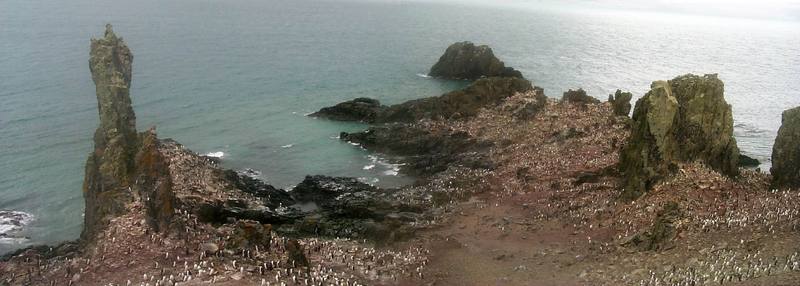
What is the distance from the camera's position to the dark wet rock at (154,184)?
3184cm

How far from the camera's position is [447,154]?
5812 centimetres

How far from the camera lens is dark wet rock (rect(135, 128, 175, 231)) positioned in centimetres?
3184

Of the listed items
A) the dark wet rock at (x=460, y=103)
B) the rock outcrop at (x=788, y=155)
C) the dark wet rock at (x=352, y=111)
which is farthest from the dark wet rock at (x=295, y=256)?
the dark wet rock at (x=352, y=111)

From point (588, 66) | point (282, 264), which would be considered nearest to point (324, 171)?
point (282, 264)

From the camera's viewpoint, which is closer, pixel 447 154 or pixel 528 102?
pixel 447 154

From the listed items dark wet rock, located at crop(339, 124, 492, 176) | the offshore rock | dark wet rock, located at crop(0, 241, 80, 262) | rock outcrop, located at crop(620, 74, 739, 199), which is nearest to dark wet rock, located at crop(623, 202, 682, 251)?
rock outcrop, located at crop(620, 74, 739, 199)

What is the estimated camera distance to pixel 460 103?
225ft

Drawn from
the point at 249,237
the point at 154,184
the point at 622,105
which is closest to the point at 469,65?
Answer: the point at 622,105

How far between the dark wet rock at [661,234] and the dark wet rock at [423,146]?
21.7 meters

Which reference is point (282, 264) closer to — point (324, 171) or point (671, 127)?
point (671, 127)

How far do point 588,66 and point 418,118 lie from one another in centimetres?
6789

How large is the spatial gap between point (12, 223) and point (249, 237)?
983 inches

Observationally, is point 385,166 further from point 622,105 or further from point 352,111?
point 622,105

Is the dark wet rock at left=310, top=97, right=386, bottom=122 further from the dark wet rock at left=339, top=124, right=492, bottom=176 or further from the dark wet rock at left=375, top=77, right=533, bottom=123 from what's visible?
the dark wet rock at left=339, top=124, right=492, bottom=176
